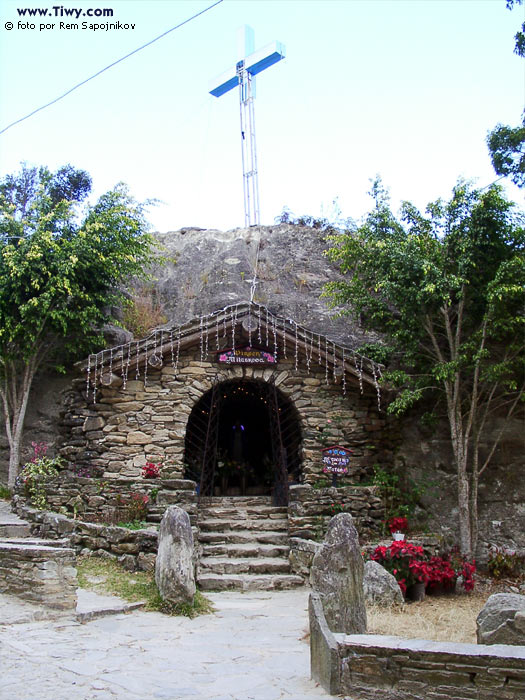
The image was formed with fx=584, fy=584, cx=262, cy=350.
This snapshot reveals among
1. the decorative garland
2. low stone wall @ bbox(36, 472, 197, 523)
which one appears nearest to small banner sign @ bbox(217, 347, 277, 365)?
the decorative garland

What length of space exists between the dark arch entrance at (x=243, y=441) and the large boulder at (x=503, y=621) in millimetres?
6413

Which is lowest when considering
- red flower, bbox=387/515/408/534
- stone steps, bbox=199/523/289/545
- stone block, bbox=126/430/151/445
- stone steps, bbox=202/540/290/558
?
stone steps, bbox=202/540/290/558

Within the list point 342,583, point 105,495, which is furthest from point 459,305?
point 105,495

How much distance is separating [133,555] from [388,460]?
536cm

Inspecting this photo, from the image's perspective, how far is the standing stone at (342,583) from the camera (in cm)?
502

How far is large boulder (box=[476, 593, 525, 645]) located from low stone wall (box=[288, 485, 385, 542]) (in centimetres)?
483

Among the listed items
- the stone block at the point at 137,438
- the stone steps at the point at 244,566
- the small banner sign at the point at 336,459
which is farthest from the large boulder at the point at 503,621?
the stone block at the point at 137,438

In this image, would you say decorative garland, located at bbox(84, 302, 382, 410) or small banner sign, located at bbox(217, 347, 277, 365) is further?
small banner sign, located at bbox(217, 347, 277, 365)

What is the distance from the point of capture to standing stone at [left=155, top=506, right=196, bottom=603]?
6.61 m

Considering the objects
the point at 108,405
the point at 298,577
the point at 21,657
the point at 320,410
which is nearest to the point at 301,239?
the point at 320,410

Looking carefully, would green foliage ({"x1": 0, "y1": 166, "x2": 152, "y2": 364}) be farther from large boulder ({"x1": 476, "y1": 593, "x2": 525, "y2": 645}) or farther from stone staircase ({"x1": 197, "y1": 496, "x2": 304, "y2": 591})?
large boulder ({"x1": 476, "y1": 593, "x2": 525, "y2": 645})

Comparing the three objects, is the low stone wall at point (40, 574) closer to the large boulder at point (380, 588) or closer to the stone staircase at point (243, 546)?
the stone staircase at point (243, 546)

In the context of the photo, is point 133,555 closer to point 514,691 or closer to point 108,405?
point 108,405

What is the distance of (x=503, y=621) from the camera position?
461cm
